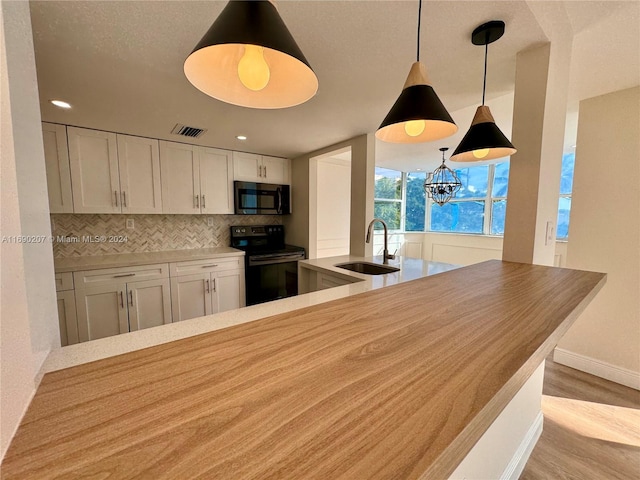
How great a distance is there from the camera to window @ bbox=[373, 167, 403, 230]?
5.58 metres

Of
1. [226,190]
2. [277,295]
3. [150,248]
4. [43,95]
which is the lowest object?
[277,295]

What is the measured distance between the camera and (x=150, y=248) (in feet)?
9.81

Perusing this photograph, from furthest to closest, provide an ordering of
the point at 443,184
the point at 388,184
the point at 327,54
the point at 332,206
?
1. the point at 388,184
2. the point at 332,206
3. the point at 443,184
4. the point at 327,54

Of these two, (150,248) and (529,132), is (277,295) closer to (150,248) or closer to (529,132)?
(150,248)

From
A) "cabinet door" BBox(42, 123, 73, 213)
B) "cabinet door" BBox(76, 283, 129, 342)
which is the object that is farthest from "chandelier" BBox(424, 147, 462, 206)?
"cabinet door" BBox(42, 123, 73, 213)

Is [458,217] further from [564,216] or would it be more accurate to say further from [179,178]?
[179,178]

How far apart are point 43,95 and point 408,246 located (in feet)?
19.4

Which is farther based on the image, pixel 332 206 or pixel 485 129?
pixel 332 206

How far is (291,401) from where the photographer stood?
0.41 meters

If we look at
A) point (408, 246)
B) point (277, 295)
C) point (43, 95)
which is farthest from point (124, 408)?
point (408, 246)

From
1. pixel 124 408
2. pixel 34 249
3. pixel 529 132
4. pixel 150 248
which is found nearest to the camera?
pixel 124 408

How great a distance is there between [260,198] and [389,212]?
3.36m

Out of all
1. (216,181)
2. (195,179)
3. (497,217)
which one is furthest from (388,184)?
(195,179)

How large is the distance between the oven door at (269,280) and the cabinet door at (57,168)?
69.6 inches
